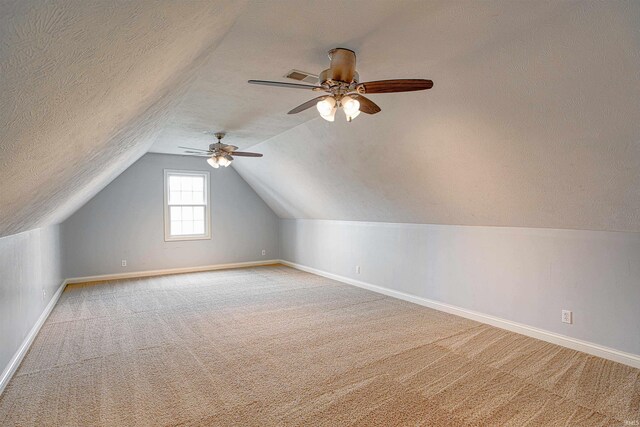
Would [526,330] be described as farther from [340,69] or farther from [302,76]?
[302,76]

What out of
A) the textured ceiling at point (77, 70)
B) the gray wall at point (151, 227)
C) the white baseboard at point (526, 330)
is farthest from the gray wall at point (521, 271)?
the textured ceiling at point (77, 70)

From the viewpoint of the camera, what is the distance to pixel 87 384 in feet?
8.75

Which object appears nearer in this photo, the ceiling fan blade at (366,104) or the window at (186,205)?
the ceiling fan blade at (366,104)

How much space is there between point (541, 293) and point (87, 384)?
4.19 m

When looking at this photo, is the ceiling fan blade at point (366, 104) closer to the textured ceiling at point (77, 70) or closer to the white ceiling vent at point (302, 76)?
the white ceiling vent at point (302, 76)

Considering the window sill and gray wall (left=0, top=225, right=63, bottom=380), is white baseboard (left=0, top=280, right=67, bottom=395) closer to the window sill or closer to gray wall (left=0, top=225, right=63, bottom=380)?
gray wall (left=0, top=225, right=63, bottom=380)

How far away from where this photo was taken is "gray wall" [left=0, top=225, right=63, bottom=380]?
279cm

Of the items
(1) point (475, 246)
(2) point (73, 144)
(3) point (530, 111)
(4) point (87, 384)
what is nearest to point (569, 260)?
(1) point (475, 246)

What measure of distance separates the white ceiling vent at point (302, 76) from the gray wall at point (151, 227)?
16.2 feet

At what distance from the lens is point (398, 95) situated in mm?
3221

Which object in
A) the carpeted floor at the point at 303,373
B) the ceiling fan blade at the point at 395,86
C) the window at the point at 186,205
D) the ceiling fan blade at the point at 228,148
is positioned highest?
the ceiling fan blade at the point at 228,148

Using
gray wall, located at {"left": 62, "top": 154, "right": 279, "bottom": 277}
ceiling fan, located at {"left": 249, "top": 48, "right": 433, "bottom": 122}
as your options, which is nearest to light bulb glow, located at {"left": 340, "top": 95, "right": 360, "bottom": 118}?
ceiling fan, located at {"left": 249, "top": 48, "right": 433, "bottom": 122}

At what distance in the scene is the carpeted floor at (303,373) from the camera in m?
2.26

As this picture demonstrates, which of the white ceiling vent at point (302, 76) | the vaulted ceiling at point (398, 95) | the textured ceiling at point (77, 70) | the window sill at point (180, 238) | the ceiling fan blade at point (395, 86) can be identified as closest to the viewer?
the textured ceiling at point (77, 70)
